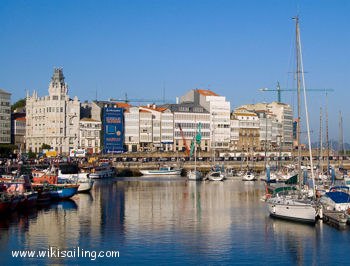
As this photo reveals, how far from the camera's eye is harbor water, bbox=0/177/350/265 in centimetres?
3678

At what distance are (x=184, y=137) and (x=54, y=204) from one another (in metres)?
112

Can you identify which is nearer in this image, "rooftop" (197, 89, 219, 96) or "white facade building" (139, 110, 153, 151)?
"white facade building" (139, 110, 153, 151)

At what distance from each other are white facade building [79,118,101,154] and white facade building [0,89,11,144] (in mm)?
16677

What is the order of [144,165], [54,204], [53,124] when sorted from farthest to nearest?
[53,124], [144,165], [54,204]

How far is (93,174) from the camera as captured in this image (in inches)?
4710

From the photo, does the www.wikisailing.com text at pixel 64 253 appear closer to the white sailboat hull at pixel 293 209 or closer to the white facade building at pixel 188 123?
the white sailboat hull at pixel 293 209

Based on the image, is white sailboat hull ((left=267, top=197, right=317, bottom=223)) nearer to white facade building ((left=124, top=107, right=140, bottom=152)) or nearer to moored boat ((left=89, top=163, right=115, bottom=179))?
moored boat ((left=89, top=163, right=115, bottom=179))

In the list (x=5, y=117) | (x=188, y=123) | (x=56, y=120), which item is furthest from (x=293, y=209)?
(x=188, y=123)

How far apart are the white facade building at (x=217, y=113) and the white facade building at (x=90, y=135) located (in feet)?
107

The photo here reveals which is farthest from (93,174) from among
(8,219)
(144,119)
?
(8,219)

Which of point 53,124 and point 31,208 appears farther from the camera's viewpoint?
point 53,124

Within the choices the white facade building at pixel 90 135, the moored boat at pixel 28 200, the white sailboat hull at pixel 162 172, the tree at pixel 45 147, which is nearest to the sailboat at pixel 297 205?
the moored boat at pixel 28 200

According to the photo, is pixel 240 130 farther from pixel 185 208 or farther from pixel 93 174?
pixel 185 208

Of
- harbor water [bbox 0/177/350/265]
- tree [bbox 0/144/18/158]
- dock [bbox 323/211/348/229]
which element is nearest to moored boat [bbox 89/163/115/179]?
tree [bbox 0/144/18/158]
